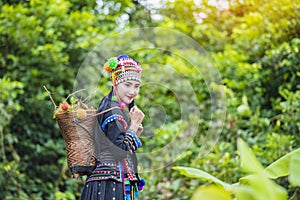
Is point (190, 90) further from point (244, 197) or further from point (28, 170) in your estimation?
point (244, 197)

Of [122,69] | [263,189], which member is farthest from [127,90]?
[263,189]

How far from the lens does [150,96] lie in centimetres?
476

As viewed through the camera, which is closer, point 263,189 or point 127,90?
point 263,189

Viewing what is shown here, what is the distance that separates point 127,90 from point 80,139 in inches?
12.6

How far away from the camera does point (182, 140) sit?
4535 mm

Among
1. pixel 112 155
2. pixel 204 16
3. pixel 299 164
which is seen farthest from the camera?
pixel 204 16

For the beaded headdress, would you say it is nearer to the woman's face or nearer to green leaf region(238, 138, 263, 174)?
the woman's face

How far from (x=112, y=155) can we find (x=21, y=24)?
310 centimetres

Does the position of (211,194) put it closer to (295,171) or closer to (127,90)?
(295,171)

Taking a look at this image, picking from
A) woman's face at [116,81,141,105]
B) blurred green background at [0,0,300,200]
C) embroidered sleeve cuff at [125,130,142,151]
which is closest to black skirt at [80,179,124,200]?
embroidered sleeve cuff at [125,130,142,151]

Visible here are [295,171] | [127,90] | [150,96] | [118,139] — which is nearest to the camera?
[295,171]

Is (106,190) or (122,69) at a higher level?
(122,69)

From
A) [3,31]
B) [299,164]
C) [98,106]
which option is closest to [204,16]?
[3,31]

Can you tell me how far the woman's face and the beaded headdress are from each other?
0.06 ft
